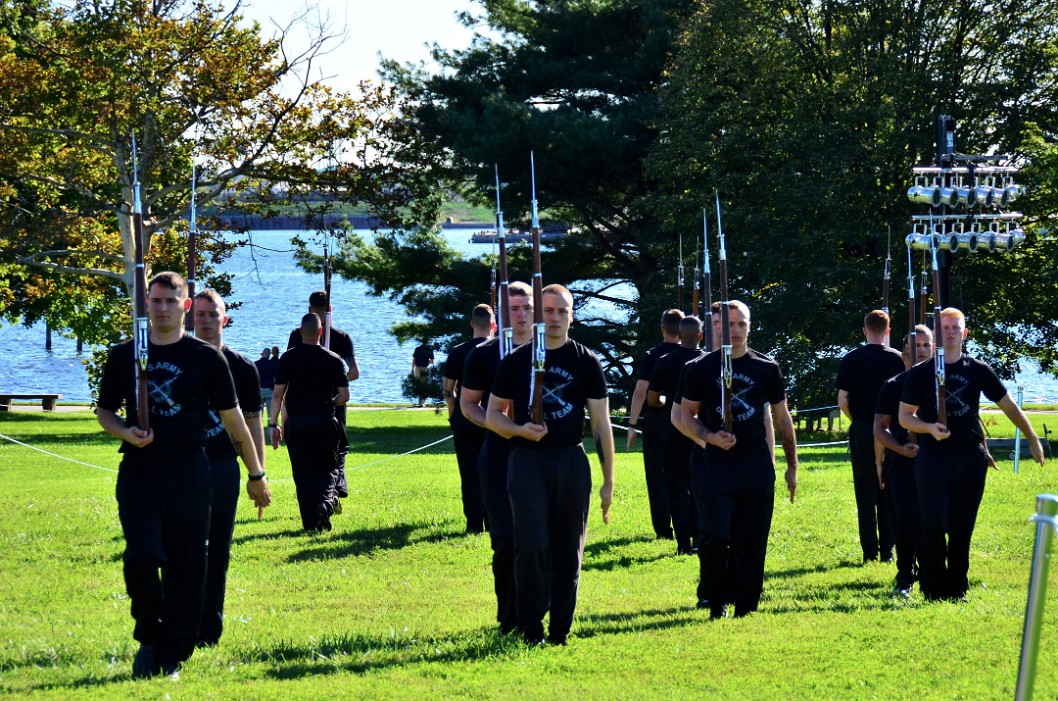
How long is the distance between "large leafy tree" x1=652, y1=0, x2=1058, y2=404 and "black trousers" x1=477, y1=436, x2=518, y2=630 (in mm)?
22856

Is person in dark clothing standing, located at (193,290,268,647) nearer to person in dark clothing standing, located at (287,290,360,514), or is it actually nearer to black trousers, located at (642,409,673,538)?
person in dark clothing standing, located at (287,290,360,514)

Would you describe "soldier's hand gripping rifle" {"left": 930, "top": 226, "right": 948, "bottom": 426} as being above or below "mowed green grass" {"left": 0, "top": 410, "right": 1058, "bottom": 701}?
above

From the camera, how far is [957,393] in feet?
32.8

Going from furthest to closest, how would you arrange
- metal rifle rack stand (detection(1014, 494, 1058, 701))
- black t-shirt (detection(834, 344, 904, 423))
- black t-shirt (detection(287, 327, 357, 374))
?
black t-shirt (detection(287, 327, 357, 374)) < black t-shirt (detection(834, 344, 904, 423)) < metal rifle rack stand (detection(1014, 494, 1058, 701))

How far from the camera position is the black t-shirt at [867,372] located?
11992 mm

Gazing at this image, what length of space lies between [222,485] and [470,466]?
16.3 ft

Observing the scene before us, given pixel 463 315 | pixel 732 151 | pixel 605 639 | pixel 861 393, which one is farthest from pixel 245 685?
pixel 463 315

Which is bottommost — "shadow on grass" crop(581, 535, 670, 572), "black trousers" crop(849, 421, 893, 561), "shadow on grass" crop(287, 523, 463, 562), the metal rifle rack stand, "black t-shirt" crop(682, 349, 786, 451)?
"shadow on grass" crop(581, 535, 670, 572)

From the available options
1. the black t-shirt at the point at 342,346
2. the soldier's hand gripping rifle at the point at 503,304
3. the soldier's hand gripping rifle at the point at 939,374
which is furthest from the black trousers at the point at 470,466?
the soldier's hand gripping rifle at the point at 939,374

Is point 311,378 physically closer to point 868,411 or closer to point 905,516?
point 868,411

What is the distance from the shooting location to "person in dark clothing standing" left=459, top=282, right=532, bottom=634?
898 cm

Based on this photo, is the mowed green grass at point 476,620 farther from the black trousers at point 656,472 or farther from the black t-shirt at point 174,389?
the black t-shirt at point 174,389

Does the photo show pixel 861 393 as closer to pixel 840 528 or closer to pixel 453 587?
pixel 840 528

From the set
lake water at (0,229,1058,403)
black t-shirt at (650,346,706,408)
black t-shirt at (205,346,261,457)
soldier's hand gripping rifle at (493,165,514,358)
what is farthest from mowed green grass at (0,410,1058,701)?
lake water at (0,229,1058,403)
